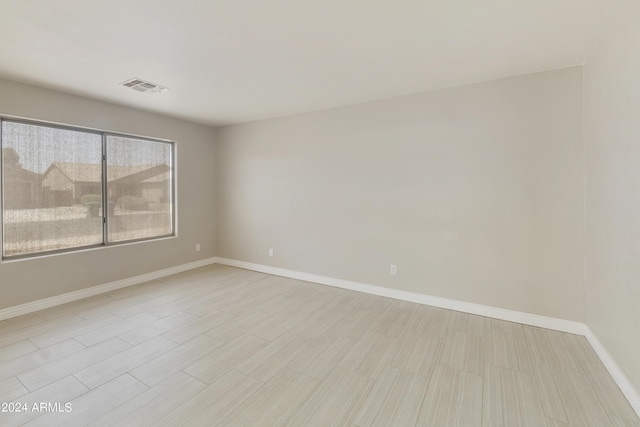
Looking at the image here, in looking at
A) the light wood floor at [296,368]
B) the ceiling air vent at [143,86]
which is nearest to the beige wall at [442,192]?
the light wood floor at [296,368]

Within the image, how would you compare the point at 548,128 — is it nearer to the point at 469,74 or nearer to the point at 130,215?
the point at 469,74

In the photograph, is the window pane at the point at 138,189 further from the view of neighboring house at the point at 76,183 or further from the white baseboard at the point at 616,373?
the white baseboard at the point at 616,373

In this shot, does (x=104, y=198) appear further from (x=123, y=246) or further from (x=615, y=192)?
(x=615, y=192)

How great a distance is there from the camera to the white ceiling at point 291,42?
1.88 metres

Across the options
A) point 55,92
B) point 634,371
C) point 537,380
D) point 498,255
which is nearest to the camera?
point 634,371

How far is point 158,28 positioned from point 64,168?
2604 mm

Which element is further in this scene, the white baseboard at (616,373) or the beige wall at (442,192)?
the beige wall at (442,192)

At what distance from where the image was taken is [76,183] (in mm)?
3627

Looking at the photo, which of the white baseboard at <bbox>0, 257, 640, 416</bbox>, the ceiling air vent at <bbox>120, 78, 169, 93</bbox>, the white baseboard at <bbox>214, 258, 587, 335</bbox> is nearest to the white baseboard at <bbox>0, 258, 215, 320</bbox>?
the white baseboard at <bbox>0, 257, 640, 416</bbox>

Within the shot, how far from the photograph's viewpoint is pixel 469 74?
2.91m

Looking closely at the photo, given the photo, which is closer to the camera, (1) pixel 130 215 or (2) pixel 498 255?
(2) pixel 498 255

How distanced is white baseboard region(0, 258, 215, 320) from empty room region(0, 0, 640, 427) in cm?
4

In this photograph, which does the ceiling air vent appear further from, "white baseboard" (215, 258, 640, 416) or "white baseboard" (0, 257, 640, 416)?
"white baseboard" (215, 258, 640, 416)

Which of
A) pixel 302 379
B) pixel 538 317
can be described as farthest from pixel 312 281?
pixel 538 317
